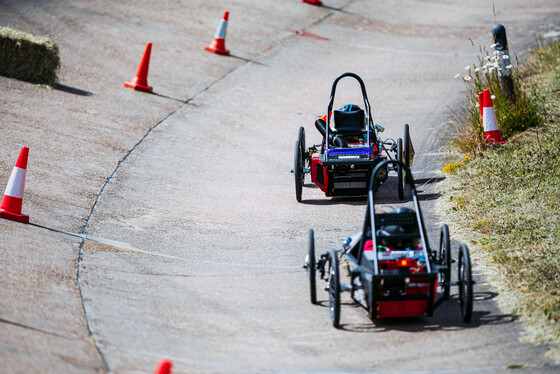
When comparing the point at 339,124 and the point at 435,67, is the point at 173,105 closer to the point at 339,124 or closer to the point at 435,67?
the point at 339,124

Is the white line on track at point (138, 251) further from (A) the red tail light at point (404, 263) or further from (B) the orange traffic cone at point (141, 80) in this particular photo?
(B) the orange traffic cone at point (141, 80)

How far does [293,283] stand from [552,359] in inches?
118

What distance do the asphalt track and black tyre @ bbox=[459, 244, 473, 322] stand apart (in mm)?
155

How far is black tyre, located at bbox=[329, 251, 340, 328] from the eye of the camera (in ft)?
23.7

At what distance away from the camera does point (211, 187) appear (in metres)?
12.2

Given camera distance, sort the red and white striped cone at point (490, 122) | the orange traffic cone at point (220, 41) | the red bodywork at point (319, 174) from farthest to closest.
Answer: the orange traffic cone at point (220, 41)
the red and white striped cone at point (490, 122)
the red bodywork at point (319, 174)

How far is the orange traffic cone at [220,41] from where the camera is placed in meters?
18.7

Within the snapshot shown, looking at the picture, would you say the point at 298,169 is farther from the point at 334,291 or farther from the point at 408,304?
the point at 408,304

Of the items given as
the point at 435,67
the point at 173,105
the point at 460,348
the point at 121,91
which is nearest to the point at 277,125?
the point at 173,105

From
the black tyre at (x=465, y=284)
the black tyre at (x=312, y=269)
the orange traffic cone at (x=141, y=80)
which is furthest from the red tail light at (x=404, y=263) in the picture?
the orange traffic cone at (x=141, y=80)

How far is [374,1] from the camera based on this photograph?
23.4 m

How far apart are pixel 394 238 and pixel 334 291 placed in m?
0.87

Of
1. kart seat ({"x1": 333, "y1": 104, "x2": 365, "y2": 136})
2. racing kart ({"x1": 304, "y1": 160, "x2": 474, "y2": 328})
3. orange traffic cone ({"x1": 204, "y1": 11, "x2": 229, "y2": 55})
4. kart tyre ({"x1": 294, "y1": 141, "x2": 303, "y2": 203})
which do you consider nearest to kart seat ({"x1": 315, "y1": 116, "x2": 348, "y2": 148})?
kart seat ({"x1": 333, "y1": 104, "x2": 365, "y2": 136})

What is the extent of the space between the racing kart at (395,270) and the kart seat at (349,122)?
151 inches
